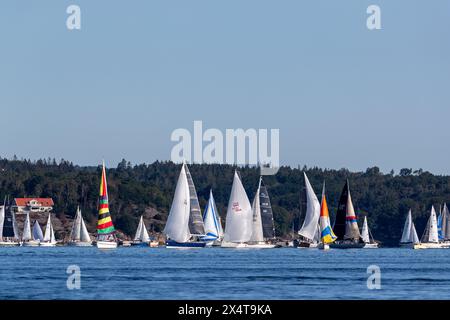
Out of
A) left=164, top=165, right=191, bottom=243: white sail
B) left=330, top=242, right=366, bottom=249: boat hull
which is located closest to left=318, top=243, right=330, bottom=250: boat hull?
left=330, top=242, right=366, bottom=249: boat hull

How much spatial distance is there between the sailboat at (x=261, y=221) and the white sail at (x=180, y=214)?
30.1ft

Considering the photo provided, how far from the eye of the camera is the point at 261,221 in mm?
150875

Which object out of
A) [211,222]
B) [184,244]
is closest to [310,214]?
[211,222]

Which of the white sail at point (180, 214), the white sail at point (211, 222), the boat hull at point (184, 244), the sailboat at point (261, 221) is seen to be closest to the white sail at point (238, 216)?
the boat hull at point (184, 244)

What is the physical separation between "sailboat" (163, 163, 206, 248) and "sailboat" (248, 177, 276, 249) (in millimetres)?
6987

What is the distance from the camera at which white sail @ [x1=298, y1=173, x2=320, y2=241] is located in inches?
5921

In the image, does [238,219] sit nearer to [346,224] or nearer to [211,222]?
[211,222]

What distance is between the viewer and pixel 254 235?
150125mm

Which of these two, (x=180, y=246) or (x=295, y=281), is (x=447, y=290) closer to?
(x=295, y=281)

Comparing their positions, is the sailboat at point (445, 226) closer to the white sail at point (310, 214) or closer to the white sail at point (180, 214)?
the white sail at point (310, 214)

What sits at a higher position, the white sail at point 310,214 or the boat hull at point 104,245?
the white sail at point 310,214

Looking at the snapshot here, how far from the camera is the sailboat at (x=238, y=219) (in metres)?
141
